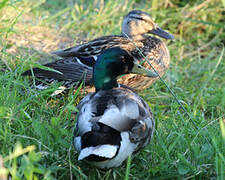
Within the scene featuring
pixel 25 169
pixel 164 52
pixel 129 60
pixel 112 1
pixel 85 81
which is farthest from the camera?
pixel 112 1

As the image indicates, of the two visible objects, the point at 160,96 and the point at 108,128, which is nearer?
the point at 108,128

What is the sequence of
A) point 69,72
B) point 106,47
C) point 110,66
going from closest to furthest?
point 110,66
point 69,72
point 106,47

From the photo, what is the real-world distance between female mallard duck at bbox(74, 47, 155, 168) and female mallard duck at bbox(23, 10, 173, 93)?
884mm

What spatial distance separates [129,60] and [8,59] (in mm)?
1486

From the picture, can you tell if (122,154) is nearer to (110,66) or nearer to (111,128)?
(111,128)

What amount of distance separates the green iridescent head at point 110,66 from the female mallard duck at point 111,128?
0.10 m

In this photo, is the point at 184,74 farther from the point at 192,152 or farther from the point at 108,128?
the point at 108,128

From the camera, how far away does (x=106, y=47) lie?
363cm

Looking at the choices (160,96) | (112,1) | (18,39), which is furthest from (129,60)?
(112,1)

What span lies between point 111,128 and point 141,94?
1945 millimetres

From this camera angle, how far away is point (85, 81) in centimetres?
348

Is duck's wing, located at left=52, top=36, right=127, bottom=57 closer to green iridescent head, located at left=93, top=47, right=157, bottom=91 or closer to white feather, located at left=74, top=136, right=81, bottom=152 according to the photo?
green iridescent head, located at left=93, top=47, right=157, bottom=91

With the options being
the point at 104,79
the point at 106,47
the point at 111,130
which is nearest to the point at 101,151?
the point at 111,130

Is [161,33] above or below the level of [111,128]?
below
